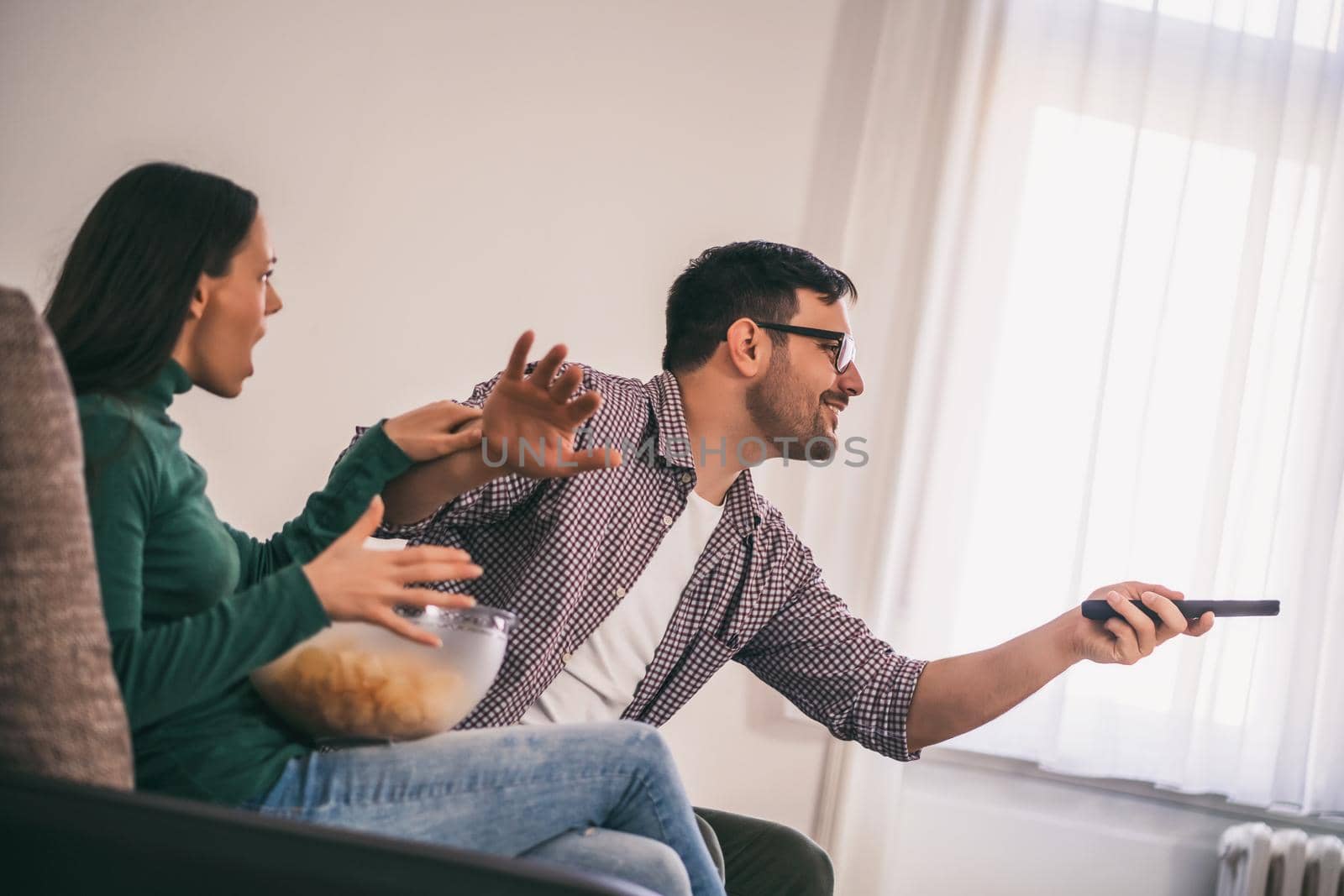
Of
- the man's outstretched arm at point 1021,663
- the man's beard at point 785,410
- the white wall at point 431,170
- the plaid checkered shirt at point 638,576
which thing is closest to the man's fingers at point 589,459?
the plaid checkered shirt at point 638,576

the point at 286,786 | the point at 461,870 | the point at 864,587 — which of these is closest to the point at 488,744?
the point at 286,786

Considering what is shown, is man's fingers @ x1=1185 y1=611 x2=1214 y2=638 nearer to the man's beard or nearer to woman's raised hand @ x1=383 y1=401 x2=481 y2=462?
the man's beard

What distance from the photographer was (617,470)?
181 centimetres

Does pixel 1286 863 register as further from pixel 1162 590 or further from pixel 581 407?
pixel 581 407

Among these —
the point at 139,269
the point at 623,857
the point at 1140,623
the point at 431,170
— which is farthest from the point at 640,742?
the point at 431,170

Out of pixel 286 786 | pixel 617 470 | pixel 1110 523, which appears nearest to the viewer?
pixel 286 786

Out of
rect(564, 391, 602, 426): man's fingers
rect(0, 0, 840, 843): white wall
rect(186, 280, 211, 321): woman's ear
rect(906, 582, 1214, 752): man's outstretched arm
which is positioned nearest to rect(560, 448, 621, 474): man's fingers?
rect(564, 391, 602, 426): man's fingers

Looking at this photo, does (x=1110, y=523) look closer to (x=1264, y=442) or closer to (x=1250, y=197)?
(x=1264, y=442)

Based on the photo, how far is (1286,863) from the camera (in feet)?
9.04

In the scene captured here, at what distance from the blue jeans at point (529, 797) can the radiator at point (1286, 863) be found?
2.07m

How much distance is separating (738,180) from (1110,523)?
1259 mm

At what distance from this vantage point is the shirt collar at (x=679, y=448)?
1.88 metres

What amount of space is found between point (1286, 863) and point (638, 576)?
6.27ft

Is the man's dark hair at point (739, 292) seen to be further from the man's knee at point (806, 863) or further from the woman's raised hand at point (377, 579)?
the woman's raised hand at point (377, 579)
